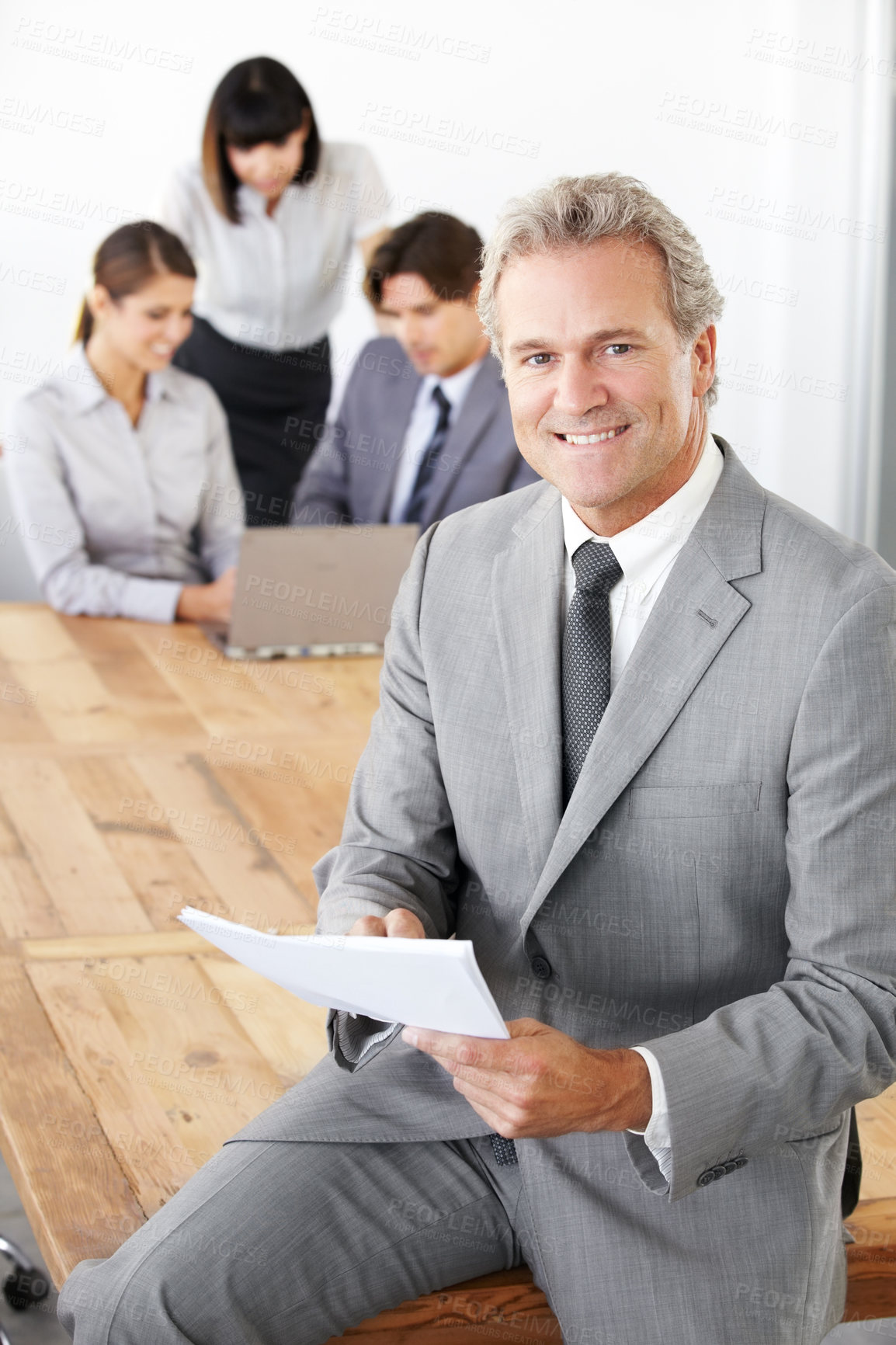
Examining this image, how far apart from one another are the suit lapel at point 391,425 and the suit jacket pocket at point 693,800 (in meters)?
4.06

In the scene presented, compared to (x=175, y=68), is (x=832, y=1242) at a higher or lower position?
lower

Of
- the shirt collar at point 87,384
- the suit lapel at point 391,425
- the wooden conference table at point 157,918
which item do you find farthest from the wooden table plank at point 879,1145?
the shirt collar at point 87,384

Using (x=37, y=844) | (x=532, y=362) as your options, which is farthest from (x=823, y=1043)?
(x=37, y=844)

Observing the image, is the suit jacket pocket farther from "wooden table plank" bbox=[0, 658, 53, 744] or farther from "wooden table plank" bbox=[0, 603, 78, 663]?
"wooden table plank" bbox=[0, 603, 78, 663]

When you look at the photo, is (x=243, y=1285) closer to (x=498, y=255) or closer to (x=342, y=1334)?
(x=342, y=1334)

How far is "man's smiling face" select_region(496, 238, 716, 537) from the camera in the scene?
1.39 metres

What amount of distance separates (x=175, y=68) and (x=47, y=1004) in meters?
3.93

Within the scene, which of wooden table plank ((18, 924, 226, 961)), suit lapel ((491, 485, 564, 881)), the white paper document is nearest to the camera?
the white paper document

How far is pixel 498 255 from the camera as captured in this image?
1439 millimetres

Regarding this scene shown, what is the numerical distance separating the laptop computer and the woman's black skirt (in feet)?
2.88

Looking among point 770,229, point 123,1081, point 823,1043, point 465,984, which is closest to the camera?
point 465,984

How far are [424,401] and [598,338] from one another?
156 inches

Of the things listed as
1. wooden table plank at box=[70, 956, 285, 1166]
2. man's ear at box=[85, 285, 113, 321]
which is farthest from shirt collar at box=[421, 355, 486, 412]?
wooden table plank at box=[70, 956, 285, 1166]

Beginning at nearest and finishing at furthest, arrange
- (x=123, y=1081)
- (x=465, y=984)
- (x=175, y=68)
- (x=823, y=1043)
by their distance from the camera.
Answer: (x=465, y=984) < (x=823, y=1043) < (x=123, y=1081) < (x=175, y=68)
